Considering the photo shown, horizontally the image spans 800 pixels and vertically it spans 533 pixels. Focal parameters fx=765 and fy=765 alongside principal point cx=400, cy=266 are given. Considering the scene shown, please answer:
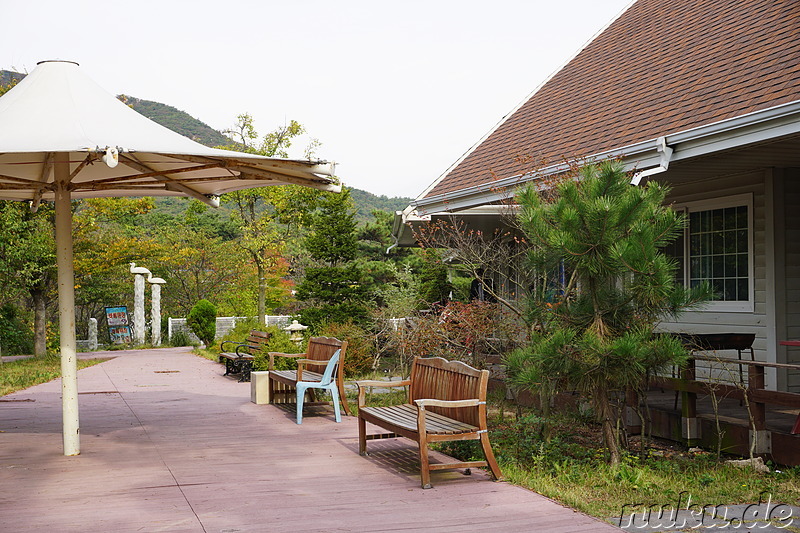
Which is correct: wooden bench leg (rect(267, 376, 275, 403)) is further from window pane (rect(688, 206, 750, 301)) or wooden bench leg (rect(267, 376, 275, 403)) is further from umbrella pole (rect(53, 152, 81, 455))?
window pane (rect(688, 206, 750, 301))

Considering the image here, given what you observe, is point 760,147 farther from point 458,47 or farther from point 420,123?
point 420,123

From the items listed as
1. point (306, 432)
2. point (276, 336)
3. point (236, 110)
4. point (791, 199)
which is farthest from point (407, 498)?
point (236, 110)

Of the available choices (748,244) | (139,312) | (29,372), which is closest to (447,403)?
(748,244)

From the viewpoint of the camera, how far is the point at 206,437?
8.08 metres

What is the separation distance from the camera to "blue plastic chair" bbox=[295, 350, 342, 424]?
8945 millimetres

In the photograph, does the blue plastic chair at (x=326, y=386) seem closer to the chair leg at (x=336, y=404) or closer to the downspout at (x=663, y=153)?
the chair leg at (x=336, y=404)

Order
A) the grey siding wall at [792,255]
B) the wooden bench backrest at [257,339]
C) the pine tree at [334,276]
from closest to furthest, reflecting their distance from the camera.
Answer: the grey siding wall at [792,255] → the wooden bench backrest at [257,339] → the pine tree at [334,276]

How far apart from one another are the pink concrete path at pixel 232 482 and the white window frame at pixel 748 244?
418cm

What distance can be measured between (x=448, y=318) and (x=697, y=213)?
3.41 meters

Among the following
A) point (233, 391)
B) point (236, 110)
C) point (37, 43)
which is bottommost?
point (233, 391)

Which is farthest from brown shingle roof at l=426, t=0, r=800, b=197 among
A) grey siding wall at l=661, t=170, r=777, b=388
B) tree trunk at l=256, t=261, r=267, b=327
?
tree trunk at l=256, t=261, r=267, b=327

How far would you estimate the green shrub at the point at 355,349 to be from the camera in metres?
14.2

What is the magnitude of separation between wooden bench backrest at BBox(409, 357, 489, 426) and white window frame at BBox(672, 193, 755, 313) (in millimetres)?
3368

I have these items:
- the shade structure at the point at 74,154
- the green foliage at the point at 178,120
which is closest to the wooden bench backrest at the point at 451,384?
the shade structure at the point at 74,154
